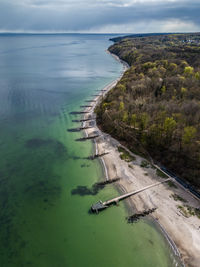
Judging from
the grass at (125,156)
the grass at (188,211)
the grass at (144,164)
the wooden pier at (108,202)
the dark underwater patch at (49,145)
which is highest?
the dark underwater patch at (49,145)

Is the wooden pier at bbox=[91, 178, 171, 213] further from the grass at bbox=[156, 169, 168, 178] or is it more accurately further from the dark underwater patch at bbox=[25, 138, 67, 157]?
the dark underwater patch at bbox=[25, 138, 67, 157]

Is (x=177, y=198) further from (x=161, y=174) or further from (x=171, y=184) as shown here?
(x=161, y=174)

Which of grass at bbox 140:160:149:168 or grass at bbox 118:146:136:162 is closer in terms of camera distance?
grass at bbox 140:160:149:168

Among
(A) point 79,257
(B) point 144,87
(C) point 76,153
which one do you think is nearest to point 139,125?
(C) point 76,153

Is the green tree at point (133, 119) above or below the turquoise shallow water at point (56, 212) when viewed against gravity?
above

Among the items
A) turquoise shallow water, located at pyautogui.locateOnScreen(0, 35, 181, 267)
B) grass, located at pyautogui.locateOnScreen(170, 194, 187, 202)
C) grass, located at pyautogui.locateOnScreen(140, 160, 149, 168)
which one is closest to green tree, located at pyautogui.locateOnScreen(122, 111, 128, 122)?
turquoise shallow water, located at pyautogui.locateOnScreen(0, 35, 181, 267)

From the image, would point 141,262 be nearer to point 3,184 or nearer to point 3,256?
point 3,256

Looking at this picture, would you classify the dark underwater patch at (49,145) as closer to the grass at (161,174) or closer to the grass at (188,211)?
the grass at (161,174)

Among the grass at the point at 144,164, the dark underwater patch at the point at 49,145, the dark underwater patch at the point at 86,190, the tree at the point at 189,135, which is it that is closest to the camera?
the dark underwater patch at the point at 86,190

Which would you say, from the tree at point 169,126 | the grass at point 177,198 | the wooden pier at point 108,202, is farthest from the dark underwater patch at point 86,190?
the tree at point 169,126
